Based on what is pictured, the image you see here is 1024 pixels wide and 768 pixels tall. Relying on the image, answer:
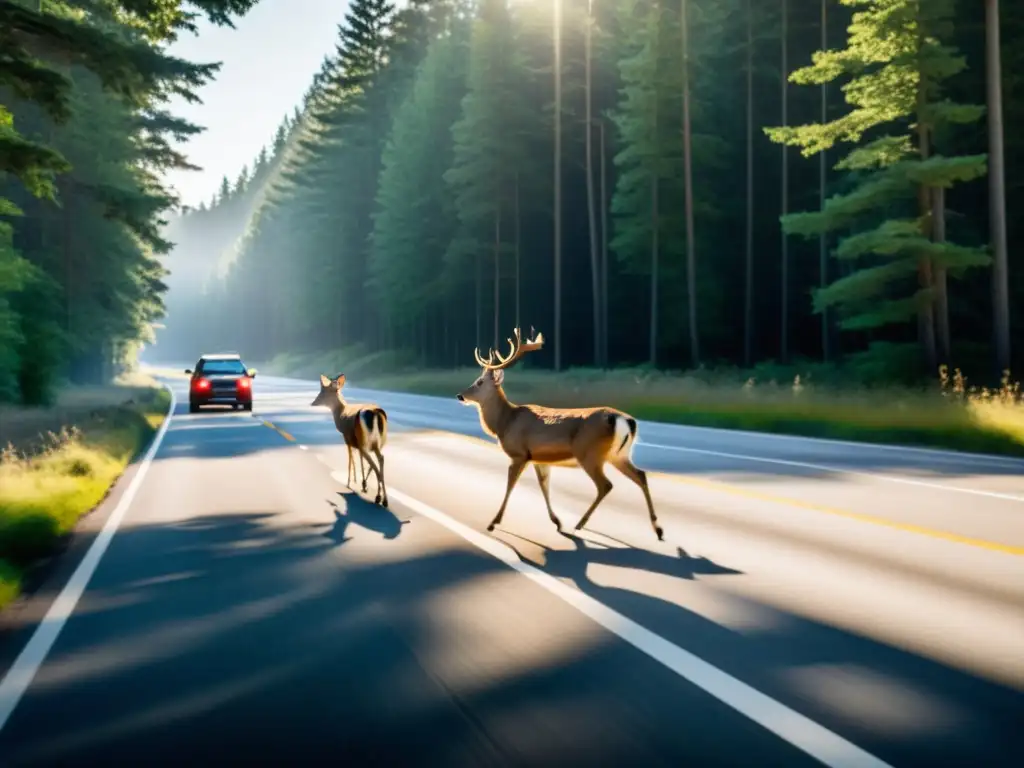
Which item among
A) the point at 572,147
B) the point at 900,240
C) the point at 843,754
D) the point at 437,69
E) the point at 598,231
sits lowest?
the point at 843,754

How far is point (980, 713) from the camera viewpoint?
16.1 ft

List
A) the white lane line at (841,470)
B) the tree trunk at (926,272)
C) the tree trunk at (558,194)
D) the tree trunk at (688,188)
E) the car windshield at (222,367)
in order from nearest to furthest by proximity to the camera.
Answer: the white lane line at (841,470) → the tree trunk at (926,272) → the car windshield at (222,367) → the tree trunk at (688,188) → the tree trunk at (558,194)

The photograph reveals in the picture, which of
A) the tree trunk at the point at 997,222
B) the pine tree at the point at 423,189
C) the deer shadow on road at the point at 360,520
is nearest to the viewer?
the deer shadow on road at the point at 360,520

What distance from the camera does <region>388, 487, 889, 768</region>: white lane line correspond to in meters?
4.41

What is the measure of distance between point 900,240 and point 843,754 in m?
23.5

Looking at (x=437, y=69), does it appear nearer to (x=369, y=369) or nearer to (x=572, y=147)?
(x=572, y=147)

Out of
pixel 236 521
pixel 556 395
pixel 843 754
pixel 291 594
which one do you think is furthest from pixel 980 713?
pixel 556 395

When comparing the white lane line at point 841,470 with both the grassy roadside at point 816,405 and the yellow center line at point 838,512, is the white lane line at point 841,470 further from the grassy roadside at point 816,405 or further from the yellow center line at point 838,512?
the grassy roadside at point 816,405

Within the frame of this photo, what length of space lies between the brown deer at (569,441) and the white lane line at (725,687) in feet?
5.46

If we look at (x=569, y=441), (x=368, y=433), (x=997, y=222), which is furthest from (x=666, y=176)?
(x=569, y=441)

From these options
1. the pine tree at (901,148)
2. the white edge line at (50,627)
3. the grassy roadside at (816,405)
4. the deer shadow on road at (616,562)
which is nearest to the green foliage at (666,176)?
the pine tree at (901,148)

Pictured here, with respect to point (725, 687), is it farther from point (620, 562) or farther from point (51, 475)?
point (51, 475)

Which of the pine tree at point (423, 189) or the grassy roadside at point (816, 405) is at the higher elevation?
the pine tree at point (423, 189)

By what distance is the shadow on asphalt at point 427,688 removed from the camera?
4562 millimetres
